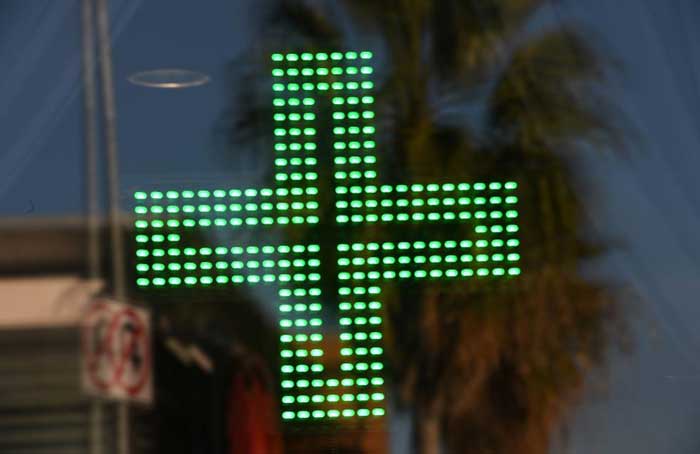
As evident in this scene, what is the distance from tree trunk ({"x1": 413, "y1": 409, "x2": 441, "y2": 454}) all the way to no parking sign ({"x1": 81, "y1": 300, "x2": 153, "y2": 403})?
3.12 metres

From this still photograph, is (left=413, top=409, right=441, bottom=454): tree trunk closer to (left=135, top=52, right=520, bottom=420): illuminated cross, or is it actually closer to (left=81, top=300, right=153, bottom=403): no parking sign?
(left=81, top=300, right=153, bottom=403): no parking sign

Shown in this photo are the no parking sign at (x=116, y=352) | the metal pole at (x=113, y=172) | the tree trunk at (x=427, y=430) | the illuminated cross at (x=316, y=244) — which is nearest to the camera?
the illuminated cross at (x=316, y=244)

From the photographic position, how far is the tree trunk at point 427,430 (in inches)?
396

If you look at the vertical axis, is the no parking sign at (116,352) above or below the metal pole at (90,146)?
below

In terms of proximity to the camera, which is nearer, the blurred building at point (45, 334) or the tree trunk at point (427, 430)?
the blurred building at point (45, 334)

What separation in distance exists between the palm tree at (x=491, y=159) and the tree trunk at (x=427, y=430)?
0.01 m

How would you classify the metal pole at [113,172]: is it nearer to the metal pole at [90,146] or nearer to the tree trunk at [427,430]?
the metal pole at [90,146]

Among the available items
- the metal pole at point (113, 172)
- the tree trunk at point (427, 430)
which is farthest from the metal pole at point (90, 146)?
the tree trunk at point (427, 430)

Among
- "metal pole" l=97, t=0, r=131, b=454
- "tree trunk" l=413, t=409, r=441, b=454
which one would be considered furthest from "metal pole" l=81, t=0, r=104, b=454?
"tree trunk" l=413, t=409, r=441, b=454

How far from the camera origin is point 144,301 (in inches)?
298

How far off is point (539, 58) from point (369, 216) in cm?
315

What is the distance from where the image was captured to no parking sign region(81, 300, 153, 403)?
6.82 m

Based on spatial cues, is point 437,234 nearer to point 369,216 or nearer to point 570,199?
point 369,216

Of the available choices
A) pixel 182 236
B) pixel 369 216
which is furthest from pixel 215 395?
pixel 182 236
